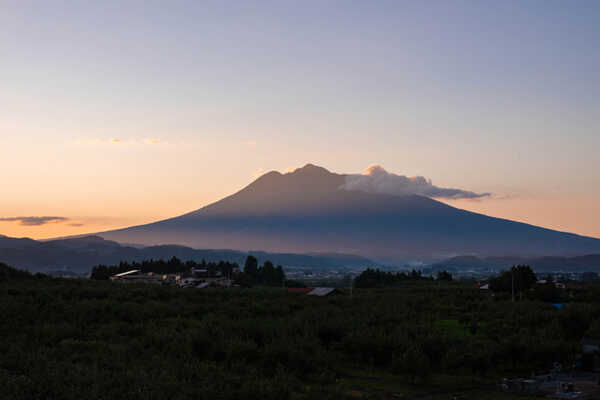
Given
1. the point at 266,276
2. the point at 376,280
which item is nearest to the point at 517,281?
the point at 376,280

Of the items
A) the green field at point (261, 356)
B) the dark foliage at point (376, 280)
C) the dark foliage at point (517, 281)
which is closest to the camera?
the green field at point (261, 356)

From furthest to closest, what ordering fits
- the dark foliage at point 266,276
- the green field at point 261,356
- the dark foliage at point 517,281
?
the dark foliage at point 266,276, the dark foliage at point 517,281, the green field at point 261,356

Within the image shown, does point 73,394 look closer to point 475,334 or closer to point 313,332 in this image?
point 313,332

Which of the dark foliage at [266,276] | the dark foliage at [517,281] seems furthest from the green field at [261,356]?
the dark foliage at [266,276]

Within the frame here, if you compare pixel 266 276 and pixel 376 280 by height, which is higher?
pixel 376 280

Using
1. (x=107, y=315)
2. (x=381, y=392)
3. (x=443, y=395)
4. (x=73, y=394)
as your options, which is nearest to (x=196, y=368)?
(x=73, y=394)

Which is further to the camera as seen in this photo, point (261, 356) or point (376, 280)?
point (376, 280)

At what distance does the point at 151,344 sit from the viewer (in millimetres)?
17359

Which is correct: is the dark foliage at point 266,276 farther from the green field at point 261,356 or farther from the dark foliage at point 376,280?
the green field at point 261,356

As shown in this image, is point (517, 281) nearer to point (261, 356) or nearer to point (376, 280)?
point (376, 280)

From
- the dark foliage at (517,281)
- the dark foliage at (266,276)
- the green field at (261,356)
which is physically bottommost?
the dark foliage at (266,276)

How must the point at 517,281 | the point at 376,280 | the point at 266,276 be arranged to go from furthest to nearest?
the point at 266,276
the point at 376,280
the point at 517,281

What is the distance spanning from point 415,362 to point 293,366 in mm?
3310

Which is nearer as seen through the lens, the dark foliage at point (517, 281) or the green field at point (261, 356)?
the green field at point (261, 356)
